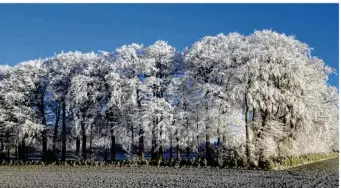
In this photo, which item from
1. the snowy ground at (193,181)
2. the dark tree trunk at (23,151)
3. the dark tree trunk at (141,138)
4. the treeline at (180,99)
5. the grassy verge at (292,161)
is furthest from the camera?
the dark tree trunk at (23,151)

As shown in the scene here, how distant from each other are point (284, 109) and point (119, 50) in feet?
65.0

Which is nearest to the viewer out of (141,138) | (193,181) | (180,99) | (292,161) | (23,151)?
(193,181)

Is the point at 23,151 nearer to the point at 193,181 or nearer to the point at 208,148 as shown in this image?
the point at 208,148

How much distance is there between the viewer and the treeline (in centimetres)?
5016

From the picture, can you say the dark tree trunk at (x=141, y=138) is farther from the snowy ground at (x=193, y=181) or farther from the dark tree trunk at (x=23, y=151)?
the snowy ground at (x=193, y=181)

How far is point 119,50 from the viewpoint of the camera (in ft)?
192

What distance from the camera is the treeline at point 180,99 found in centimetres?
5016

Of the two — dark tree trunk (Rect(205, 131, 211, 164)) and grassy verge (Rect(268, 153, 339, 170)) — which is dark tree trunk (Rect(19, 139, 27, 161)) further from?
grassy verge (Rect(268, 153, 339, 170))

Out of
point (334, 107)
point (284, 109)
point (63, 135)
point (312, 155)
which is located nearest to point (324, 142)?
point (312, 155)

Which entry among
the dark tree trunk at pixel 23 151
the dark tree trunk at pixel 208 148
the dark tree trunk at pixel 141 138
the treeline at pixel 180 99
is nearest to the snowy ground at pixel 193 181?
the treeline at pixel 180 99

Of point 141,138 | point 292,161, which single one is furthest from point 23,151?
point 292,161

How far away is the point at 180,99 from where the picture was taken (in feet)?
182

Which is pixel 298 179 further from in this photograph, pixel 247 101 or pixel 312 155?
pixel 312 155

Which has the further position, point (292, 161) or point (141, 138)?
point (141, 138)
